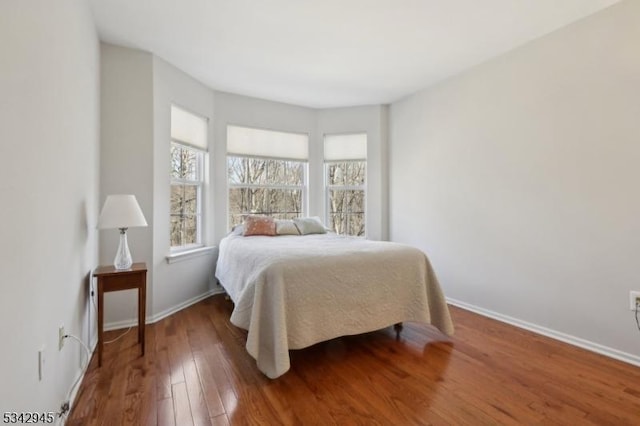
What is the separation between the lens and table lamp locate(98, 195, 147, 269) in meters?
2.08

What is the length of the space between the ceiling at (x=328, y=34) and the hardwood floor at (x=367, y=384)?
2555 mm

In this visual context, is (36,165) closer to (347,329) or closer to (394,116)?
(347,329)

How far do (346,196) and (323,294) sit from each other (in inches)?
99.0

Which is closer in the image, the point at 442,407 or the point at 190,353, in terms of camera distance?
the point at 442,407

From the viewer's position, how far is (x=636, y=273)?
209cm

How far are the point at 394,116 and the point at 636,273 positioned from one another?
298 centimetres

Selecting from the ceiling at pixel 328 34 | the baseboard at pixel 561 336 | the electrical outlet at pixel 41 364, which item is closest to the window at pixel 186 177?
the ceiling at pixel 328 34

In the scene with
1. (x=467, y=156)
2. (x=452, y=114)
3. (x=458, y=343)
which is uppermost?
(x=452, y=114)

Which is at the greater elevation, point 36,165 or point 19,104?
point 19,104

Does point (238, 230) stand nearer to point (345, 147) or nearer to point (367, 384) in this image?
point (345, 147)

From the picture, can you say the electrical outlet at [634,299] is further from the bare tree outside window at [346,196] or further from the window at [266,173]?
the window at [266,173]

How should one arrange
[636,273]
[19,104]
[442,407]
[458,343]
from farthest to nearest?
[458,343]
[636,273]
[442,407]
[19,104]

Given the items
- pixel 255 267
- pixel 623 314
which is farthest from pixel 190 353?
pixel 623 314

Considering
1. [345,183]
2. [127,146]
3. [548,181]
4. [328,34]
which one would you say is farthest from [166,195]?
[548,181]
